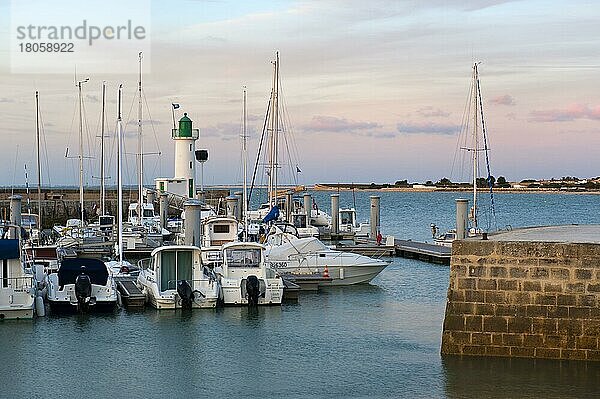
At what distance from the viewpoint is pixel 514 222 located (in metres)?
88.0

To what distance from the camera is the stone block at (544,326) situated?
1839 cm

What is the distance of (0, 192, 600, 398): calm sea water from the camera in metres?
18.0

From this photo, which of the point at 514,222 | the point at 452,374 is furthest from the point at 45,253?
the point at 514,222

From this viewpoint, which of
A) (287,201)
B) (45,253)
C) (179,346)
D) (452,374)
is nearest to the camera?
(452,374)

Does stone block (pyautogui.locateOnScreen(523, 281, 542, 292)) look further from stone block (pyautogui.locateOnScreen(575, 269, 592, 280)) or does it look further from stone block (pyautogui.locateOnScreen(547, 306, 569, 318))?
stone block (pyautogui.locateOnScreen(575, 269, 592, 280))

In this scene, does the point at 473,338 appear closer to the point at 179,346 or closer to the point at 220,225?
the point at 179,346

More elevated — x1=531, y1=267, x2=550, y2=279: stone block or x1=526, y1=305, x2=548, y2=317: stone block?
x1=531, y1=267, x2=550, y2=279: stone block

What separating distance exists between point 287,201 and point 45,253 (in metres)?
24.2

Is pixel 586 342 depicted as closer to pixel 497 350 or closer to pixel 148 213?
pixel 497 350

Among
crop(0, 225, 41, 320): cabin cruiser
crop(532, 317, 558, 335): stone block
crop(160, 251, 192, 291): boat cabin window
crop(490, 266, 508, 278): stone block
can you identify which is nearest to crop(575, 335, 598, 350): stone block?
crop(532, 317, 558, 335): stone block

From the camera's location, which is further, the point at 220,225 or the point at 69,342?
the point at 220,225

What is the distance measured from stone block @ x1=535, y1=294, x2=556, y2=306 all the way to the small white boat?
13.4m

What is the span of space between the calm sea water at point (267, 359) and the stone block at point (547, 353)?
0.46ft

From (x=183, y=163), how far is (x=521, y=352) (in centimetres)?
4342
